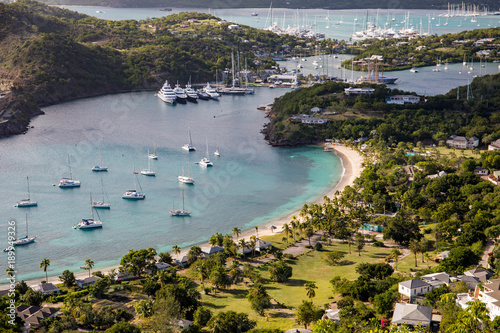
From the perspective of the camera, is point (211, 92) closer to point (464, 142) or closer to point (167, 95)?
point (167, 95)

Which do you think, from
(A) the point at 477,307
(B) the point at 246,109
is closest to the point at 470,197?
(A) the point at 477,307

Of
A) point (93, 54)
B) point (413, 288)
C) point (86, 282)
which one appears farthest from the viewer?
point (93, 54)

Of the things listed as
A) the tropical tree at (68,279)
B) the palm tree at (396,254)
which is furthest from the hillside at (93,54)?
the palm tree at (396,254)

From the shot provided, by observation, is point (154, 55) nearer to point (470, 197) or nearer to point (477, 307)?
point (470, 197)

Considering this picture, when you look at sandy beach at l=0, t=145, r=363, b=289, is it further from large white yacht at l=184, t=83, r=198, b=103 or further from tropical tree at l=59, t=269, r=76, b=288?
large white yacht at l=184, t=83, r=198, b=103

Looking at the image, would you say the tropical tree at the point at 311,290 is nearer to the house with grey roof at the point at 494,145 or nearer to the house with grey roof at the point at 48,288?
the house with grey roof at the point at 48,288

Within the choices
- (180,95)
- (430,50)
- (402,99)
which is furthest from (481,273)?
(430,50)

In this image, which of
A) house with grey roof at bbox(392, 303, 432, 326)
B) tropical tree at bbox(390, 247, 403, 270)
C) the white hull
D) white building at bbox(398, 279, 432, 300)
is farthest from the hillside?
house with grey roof at bbox(392, 303, 432, 326)
